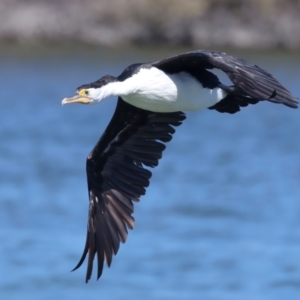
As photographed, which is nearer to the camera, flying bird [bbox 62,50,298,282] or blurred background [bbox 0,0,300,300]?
flying bird [bbox 62,50,298,282]

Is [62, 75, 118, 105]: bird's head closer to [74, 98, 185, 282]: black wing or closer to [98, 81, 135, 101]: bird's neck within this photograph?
[98, 81, 135, 101]: bird's neck

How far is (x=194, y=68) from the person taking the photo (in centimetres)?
805

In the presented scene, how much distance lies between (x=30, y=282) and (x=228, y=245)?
2.91 metres

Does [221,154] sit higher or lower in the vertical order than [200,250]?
higher

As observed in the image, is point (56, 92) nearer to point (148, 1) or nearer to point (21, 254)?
point (148, 1)

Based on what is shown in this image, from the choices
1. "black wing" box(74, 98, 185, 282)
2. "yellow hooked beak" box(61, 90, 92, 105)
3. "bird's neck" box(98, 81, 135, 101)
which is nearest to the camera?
"yellow hooked beak" box(61, 90, 92, 105)

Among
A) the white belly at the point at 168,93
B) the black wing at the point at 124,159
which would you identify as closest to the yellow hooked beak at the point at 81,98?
the white belly at the point at 168,93

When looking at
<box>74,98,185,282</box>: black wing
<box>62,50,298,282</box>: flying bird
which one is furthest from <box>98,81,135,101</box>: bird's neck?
<box>74,98,185,282</box>: black wing

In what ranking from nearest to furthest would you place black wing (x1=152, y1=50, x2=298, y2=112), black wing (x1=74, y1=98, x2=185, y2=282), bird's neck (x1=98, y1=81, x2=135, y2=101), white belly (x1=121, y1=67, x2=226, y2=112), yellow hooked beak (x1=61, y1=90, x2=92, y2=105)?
1. black wing (x1=152, y1=50, x2=298, y2=112)
2. yellow hooked beak (x1=61, y1=90, x2=92, y2=105)
3. bird's neck (x1=98, y1=81, x2=135, y2=101)
4. white belly (x1=121, y1=67, x2=226, y2=112)
5. black wing (x1=74, y1=98, x2=185, y2=282)

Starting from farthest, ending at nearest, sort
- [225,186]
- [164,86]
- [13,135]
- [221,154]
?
[13,135] < [221,154] < [225,186] < [164,86]

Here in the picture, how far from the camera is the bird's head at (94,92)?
7.41m

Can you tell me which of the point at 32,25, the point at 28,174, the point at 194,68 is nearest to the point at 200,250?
the point at 28,174

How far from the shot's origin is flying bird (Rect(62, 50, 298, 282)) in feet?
24.4

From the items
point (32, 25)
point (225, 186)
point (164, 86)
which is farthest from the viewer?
point (32, 25)
